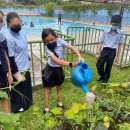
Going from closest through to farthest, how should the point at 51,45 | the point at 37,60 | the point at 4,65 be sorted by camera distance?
the point at 4,65, the point at 51,45, the point at 37,60

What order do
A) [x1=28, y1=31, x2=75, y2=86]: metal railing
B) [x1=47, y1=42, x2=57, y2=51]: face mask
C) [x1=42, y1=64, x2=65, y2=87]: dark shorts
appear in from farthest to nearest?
[x1=28, y1=31, x2=75, y2=86]: metal railing
[x1=42, y1=64, x2=65, y2=87]: dark shorts
[x1=47, y1=42, x2=57, y2=51]: face mask

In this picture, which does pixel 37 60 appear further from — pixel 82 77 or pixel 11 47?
pixel 82 77

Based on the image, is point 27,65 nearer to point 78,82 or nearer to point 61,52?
point 61,52

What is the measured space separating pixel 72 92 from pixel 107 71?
89 centimetres

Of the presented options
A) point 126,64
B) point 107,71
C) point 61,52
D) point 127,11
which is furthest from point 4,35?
point 127,11

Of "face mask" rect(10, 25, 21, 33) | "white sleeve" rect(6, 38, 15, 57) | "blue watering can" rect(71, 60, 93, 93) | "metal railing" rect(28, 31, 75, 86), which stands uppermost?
"face mask" rect(10, 25, 21, 33)

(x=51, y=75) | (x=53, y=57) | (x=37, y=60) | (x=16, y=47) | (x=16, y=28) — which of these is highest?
(x=16, y=28)

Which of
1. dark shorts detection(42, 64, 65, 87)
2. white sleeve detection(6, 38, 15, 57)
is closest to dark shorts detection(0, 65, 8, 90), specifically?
white sleeve detection(6, 38, 15, 57)

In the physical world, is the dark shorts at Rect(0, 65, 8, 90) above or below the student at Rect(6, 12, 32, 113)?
below

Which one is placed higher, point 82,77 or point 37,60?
point 82,77

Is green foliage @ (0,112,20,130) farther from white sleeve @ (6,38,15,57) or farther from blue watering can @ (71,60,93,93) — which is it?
white sleeve @ (6,38,15,57)

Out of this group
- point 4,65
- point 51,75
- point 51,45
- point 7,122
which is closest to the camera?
point 7,122

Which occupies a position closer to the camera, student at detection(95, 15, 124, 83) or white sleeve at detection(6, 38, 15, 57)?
white sleeve at detection(6, 38, 15, 57)

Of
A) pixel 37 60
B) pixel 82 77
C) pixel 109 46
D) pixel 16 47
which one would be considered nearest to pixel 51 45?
pixel 16 47
